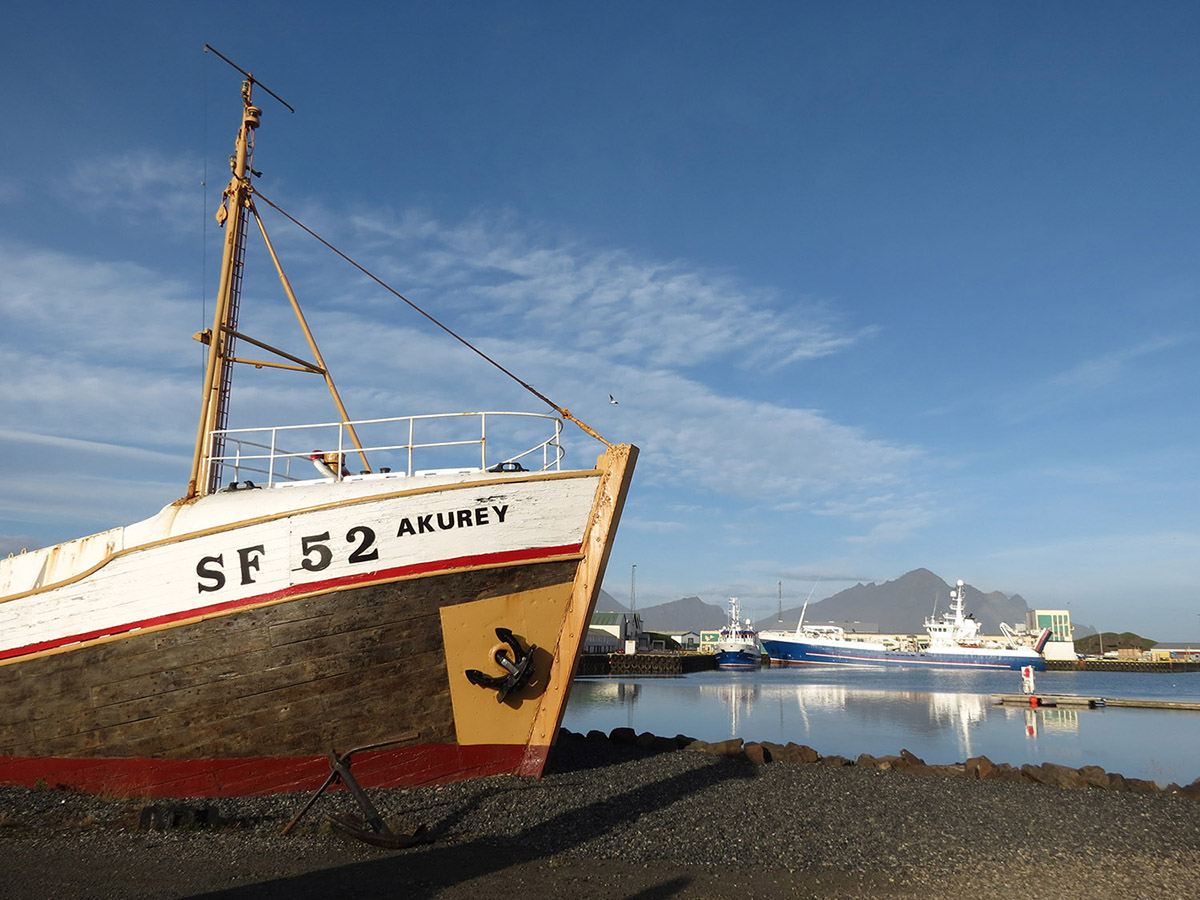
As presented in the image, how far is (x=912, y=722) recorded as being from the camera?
30.7m

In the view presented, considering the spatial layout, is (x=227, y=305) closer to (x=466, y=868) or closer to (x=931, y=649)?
(x=466, y=868)

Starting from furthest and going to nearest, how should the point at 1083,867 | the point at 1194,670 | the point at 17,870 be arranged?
1. the point at 1194,670
2. the point at 1083,867
3. the point at 17,870

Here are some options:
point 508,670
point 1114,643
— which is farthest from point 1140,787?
point 1114,643

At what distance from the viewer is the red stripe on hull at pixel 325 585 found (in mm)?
9242

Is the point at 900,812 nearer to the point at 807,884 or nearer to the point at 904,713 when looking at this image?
the point at 807,884

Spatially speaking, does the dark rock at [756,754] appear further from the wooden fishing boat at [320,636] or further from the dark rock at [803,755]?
the wooden fishing boat at [320,636]

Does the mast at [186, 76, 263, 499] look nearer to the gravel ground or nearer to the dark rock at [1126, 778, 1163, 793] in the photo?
the gravel ground

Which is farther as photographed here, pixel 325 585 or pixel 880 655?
pixel 880 655

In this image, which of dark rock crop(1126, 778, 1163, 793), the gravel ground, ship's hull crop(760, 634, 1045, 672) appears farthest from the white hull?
ship's hull crop(760, 634, 1045, 672)

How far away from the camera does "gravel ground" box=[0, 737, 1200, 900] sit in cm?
686

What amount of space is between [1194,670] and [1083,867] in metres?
102

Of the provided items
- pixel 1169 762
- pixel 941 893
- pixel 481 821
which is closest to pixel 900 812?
pixel 941 893

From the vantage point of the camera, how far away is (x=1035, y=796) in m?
11.7

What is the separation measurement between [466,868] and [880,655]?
85.3 metres
